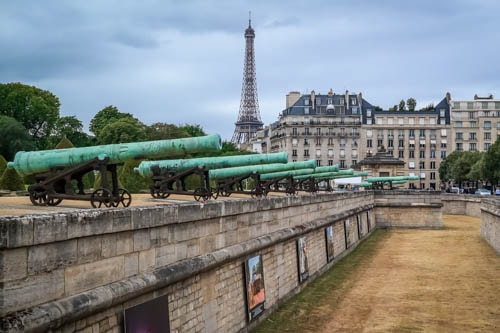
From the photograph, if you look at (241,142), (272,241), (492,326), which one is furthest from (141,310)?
(241,142)

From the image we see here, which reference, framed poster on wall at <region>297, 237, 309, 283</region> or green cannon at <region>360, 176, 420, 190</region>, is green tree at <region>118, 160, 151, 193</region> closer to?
framed poster on wall at <region>297, 237, 309, 283</region>

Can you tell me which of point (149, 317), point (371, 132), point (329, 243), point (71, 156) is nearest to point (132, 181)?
point (329, 243)

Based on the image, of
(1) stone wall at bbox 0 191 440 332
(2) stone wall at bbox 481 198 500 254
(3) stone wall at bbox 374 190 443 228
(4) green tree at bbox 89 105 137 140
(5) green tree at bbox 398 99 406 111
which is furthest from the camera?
(5) green tree at bbox 398 99 406 111

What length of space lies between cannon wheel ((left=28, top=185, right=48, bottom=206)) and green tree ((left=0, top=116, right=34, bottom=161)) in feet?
135

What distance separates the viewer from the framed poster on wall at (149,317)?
26.9 feet

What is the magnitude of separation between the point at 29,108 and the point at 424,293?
50.6 meters

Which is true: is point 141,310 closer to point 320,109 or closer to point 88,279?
point 88,279

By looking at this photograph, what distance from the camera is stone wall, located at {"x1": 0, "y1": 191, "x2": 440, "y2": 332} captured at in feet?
21.1

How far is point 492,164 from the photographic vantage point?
6525cm

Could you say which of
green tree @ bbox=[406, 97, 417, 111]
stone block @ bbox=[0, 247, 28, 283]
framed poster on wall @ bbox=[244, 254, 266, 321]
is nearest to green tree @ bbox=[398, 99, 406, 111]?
green tree @ bbox=[406, 97, 417, 111]

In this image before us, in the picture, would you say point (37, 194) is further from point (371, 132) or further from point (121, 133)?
point (371, 132)

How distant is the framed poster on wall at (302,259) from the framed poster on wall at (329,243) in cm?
430

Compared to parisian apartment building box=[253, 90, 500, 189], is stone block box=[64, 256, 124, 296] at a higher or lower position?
lower

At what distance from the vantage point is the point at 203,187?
18.9 metres
